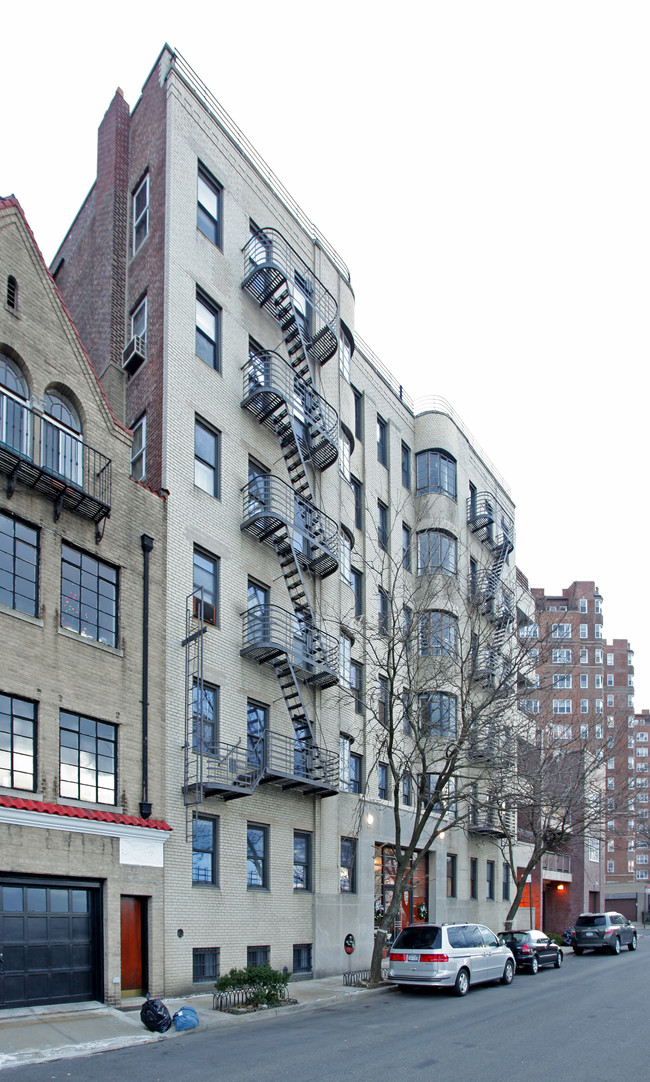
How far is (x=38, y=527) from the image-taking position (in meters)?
18.7

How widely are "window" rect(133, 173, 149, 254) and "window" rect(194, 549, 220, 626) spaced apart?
367 inches

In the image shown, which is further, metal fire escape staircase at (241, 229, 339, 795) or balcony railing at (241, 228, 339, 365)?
balcony railing at (241, 228, 339, 365)

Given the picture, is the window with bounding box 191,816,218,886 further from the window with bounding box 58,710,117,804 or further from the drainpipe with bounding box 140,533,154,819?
the window with bounding box 58,710,117,804

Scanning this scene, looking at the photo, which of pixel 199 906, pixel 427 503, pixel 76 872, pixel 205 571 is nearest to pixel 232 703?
pixel 205 571

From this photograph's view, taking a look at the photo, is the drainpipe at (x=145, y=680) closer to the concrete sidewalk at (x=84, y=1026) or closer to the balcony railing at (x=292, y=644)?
the balcony railing at (x=292, y=644)

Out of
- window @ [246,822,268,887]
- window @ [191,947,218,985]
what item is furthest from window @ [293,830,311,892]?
window @ [191,947,218,985]

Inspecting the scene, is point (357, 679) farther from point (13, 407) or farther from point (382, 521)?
point (13, 407)

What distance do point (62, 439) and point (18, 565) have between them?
315cm

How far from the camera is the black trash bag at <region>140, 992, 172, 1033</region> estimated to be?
1557 centimetres

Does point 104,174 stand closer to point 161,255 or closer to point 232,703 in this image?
point 161,255

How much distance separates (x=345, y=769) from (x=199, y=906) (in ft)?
29.8

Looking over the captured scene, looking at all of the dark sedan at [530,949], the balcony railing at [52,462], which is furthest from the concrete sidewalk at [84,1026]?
the dark sedan at [530,949]

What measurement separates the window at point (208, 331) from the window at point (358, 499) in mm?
8782

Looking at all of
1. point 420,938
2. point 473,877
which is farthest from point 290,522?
point 473,877
